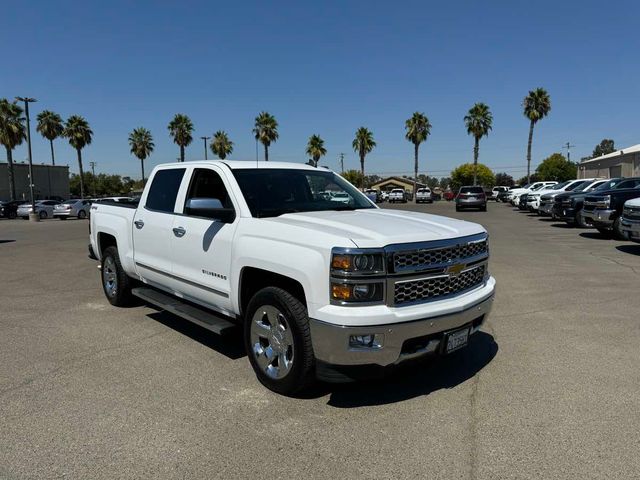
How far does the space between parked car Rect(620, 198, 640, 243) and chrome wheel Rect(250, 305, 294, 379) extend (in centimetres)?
993

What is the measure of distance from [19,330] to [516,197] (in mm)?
36721

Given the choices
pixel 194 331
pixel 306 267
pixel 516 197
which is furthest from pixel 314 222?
pixel 516 197

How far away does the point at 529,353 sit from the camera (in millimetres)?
4926

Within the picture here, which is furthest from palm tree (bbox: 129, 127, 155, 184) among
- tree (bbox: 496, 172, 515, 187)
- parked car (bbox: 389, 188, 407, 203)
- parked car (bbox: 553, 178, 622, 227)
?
tree (bbox: 496, 172, 515, 187)

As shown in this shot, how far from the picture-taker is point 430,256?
369 centimetres

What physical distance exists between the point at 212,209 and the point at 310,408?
1.82 meters

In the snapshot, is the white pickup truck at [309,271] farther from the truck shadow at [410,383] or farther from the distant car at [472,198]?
the distant car at [472,198]

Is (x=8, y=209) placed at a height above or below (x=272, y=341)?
below

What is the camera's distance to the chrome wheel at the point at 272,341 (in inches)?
153

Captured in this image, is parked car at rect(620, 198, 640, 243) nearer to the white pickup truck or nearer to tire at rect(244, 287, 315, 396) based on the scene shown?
the white pickup truck

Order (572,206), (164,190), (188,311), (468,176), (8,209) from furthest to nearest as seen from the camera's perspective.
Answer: (468,176) < (8,209) < (572,206) < (164,190) < (188,311)

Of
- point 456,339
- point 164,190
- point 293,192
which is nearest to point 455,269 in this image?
point 456,339

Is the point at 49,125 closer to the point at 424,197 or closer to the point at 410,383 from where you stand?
the point at 424,197

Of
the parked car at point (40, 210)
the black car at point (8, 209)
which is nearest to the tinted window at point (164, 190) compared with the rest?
the parked car at point (40, 210)
